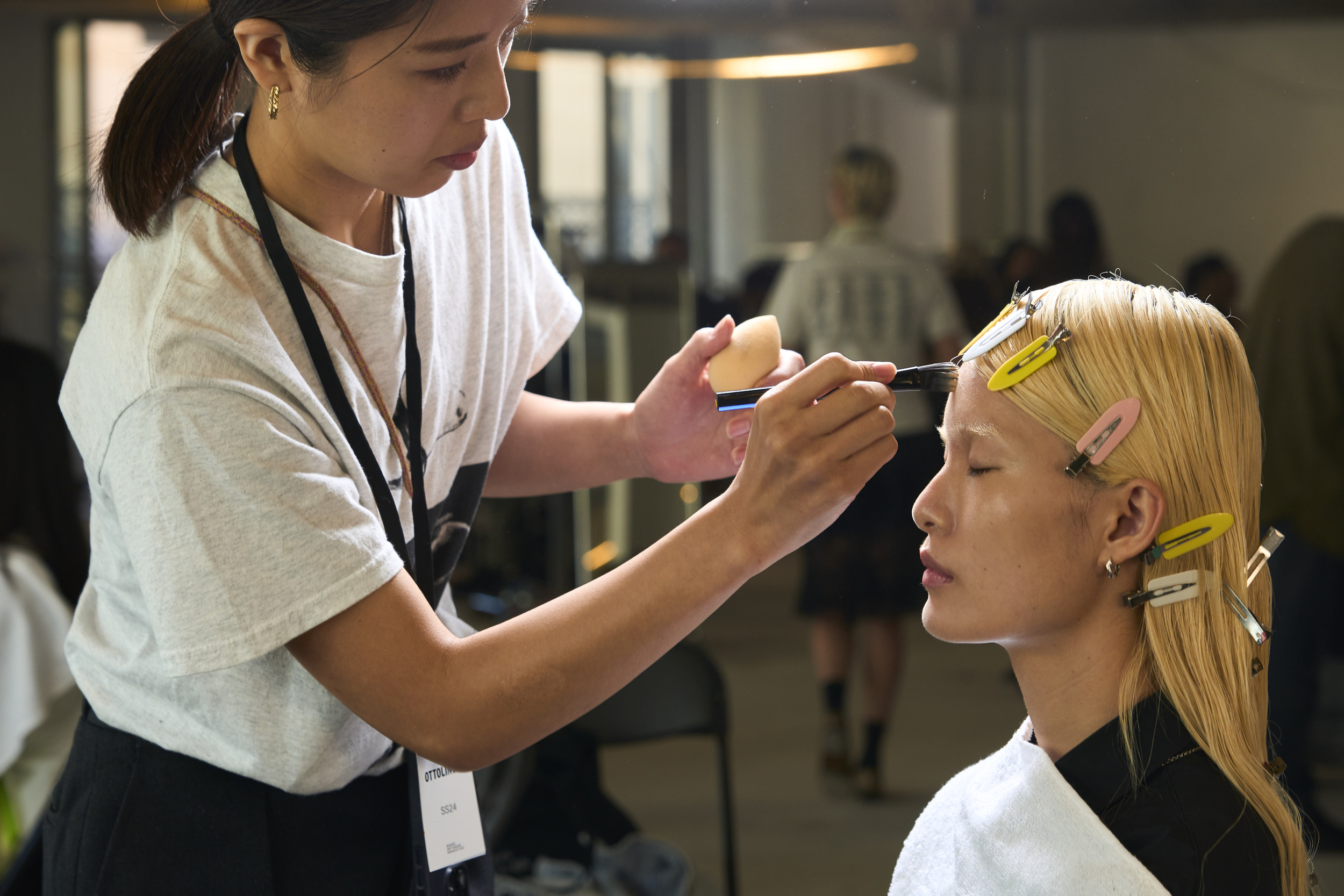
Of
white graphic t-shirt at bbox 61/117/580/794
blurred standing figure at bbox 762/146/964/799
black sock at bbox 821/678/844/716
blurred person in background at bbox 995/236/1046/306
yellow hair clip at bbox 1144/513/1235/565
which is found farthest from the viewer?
black sock at bbox 821/678/844/716

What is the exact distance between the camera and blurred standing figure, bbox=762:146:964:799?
168 cm

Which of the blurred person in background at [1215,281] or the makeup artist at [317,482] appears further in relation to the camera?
the blurred person in background at [1215,281]

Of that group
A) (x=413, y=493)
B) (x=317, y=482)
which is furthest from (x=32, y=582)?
(x=317, y=482)

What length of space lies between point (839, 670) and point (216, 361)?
1334 millimetres

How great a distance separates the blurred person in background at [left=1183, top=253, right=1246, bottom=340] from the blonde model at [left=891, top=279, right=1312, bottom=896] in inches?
36.3

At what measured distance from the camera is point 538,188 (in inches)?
74.4

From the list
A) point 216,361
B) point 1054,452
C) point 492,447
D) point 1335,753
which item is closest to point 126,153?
point 216,361

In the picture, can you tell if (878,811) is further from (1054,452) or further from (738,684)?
(1054,452)

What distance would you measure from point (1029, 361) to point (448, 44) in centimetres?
56

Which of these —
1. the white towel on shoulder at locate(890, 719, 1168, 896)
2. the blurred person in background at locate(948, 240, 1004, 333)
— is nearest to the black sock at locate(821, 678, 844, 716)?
the blurred person in background at locate(948, 240, 1004, 333)

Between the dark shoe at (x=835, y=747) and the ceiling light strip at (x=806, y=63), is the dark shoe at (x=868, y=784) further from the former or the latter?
the ceiling light strip at (x=806, y=63)

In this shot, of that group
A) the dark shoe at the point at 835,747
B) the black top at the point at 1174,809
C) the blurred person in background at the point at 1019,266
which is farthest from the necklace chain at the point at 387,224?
the dark shoe at the point at 835,747

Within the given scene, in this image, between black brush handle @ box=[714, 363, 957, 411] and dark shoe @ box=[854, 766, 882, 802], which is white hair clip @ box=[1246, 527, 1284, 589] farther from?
dark shoe @ box=[854, 766, 882, 802]

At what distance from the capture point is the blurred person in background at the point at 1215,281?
1.79m
